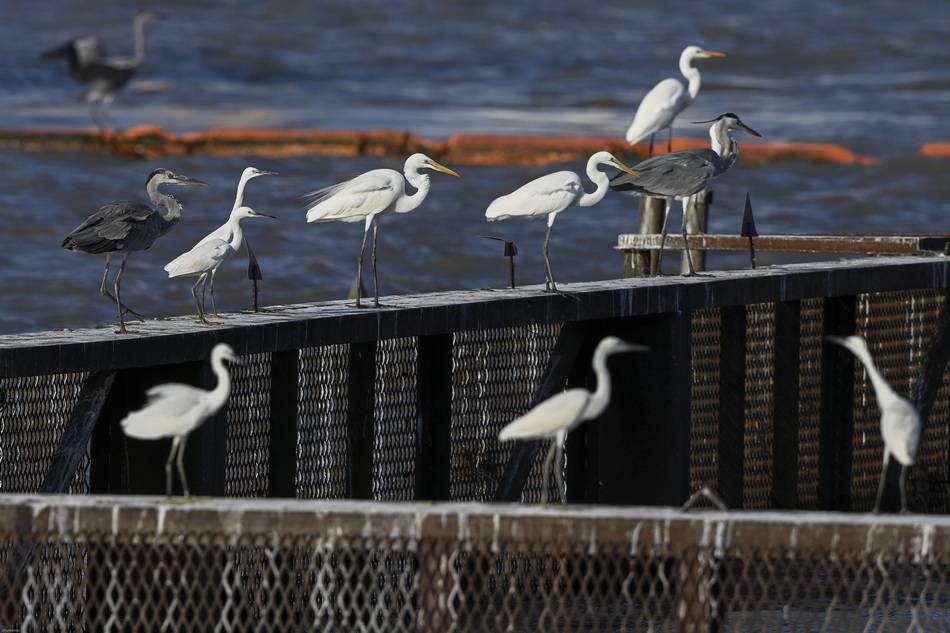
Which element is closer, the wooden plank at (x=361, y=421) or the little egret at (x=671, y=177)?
the wooden plank at (x=361, y=421)

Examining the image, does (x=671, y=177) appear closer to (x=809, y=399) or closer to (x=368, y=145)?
(x=809, y=399)

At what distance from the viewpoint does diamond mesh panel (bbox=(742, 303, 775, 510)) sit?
10922 millimetres

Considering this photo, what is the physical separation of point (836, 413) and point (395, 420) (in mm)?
2986

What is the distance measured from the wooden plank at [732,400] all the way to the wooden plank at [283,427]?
2804 millimetres

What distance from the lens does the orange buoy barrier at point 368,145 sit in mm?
30281

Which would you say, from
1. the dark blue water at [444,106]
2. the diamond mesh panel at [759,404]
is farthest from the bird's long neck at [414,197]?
the dark blue water at [444,106]

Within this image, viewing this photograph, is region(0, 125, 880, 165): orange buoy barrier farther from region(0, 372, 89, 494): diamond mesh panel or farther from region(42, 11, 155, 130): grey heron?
region(0, 372, 89, 494): diamond mesh panel

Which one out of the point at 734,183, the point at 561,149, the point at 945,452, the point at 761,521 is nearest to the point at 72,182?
the point at 561,149

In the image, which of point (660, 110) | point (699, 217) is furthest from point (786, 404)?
point (699, 217)

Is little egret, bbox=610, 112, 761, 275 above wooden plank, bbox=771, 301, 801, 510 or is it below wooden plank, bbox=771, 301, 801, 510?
above

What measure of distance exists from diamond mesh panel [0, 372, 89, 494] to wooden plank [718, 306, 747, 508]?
3.80 metres

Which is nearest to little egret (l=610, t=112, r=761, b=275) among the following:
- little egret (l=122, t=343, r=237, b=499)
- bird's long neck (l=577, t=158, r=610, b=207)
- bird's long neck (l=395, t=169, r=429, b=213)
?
bird's long neck (l=577, t=158, r=610, b=207)

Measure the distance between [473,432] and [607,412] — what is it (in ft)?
2.22

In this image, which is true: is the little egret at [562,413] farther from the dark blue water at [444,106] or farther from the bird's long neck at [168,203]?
the dark blue water at [444,106]
